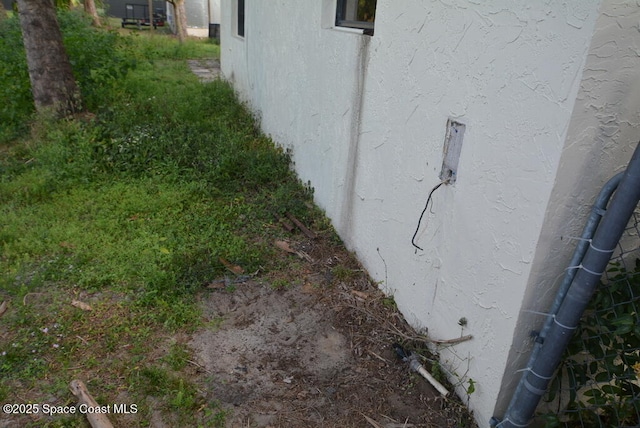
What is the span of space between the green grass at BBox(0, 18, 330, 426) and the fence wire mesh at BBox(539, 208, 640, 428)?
5.55 feet

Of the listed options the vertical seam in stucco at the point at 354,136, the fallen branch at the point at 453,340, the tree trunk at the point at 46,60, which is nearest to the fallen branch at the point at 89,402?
the fallen branch at the point at 453,340

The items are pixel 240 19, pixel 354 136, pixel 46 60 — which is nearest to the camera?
pixel 354 136

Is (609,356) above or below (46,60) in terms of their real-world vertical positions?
below

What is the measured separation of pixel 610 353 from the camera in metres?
1.95

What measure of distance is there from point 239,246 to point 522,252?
8.08 ft

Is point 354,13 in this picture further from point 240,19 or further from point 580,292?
point 240,19

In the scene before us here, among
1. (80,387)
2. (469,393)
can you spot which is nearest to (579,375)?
(469,393)

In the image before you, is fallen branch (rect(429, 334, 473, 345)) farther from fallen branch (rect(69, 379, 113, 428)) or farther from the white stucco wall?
fallen branch (rect(69, 379, 113, 428))

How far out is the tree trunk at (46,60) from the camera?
19.3 feet

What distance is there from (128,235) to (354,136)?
2.11 metres

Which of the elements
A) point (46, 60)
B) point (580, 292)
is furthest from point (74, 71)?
point (580, 292)

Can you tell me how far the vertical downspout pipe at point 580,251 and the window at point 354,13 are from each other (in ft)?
8.95

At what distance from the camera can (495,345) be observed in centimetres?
213

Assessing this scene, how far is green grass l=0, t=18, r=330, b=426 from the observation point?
2619 mm
